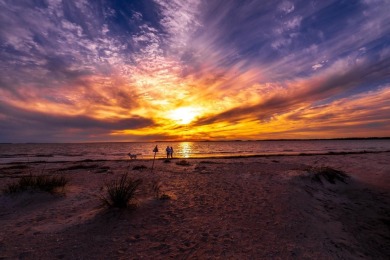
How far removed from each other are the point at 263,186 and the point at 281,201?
278cm

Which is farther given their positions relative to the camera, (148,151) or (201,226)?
(148,151)

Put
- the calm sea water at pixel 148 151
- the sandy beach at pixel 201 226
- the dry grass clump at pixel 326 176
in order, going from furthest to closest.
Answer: the calm sea water at pixel 148 151 < the dry grass clump at pixel 326 176 < the sandy beach at pixel 201 226

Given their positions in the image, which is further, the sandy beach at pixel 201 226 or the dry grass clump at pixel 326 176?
the dry grass clump at pixel 326 176

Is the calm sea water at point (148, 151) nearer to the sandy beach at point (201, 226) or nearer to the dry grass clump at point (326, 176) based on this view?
the dry grass clump at point (326, 176)

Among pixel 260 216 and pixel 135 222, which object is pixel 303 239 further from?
pixel 135 222

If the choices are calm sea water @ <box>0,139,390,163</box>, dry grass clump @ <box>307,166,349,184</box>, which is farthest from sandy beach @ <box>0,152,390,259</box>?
calm sea water @ <box>0,139,390,163</box>

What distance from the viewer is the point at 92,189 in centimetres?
1186

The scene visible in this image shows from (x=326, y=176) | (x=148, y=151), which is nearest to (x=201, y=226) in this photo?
(x=326, y=176)

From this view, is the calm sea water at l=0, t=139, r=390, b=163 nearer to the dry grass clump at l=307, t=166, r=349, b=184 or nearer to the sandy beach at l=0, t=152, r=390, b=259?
the dry grass clump at l=307, t=166, r=349, b=184

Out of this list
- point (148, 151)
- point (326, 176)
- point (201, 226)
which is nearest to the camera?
point (201, 226)

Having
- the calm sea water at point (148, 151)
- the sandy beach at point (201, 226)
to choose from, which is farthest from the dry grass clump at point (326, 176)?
the calm sea water at point (148, 151)

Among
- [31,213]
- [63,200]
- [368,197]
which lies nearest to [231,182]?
[368,197]

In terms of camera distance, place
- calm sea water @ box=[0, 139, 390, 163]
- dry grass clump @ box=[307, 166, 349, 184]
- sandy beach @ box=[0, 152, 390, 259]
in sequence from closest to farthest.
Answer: sandy beach @ box=[0, 152, 390, 259], dry grass clump @ box=[307, 166, 349, 184], calm sea water @ box=[0, 139, 390, 163]

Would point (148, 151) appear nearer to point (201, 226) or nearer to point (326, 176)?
point (326, 176)
